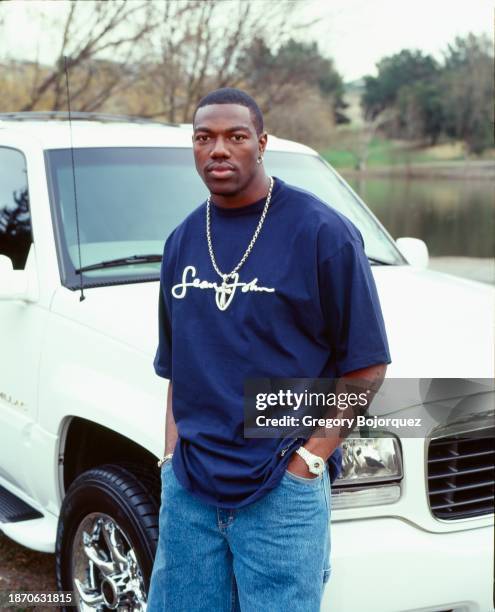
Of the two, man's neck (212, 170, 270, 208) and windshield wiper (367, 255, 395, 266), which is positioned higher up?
man's neck (212, 170, 270, 208)

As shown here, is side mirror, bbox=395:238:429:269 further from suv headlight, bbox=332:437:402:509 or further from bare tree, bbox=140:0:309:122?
bare tree, bbox=140:0:309:122

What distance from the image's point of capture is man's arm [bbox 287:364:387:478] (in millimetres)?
2057

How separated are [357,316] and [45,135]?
2.39m

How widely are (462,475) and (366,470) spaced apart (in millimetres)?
394

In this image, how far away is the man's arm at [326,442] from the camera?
2.06 m

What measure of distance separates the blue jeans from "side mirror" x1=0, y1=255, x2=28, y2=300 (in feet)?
4.80

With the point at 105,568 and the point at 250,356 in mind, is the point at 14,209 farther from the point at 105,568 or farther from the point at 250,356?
the point at 250,356

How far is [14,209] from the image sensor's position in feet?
12.9

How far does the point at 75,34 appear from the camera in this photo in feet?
35.2

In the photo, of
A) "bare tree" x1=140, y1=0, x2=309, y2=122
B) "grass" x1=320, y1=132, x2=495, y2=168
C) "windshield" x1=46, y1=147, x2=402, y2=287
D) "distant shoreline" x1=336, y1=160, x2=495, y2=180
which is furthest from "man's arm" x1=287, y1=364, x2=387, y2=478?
"bare tree" x1=140, y1=0, x2=309, y2=122

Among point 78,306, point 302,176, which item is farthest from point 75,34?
point 78,306

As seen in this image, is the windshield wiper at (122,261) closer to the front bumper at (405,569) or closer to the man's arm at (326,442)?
the front bumper at (405,569)

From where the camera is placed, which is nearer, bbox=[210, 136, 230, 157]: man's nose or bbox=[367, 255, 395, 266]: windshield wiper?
bbox=[210, 136, 230, 157]: man's nose

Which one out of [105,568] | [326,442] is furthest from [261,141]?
[105,568]
